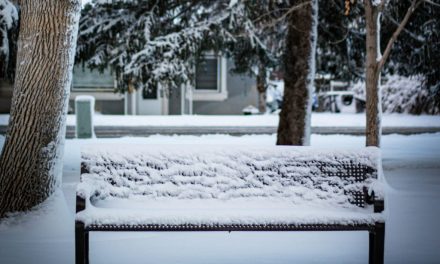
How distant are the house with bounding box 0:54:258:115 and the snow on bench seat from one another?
19471 millimetres

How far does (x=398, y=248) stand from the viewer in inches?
197

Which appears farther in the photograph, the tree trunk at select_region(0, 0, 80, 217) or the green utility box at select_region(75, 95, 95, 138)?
the green utility box at select_region(75, 95, 95, 138)

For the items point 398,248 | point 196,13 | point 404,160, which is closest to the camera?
point 398,248

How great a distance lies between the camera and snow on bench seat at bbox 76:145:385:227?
178 inches

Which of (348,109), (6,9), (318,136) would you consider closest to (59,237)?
(6,9)

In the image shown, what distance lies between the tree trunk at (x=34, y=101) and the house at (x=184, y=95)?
18.3 m

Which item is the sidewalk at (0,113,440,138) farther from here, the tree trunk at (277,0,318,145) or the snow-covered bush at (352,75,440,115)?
the tree trunk at (277,0,318,145)

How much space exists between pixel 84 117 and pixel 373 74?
852 centimetres

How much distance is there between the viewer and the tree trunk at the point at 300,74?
32.9 feet

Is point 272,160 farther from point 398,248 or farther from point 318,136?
point 318,136

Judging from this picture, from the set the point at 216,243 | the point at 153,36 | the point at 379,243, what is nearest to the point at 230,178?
the point at 216,243

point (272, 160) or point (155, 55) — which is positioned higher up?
point (155, 55)

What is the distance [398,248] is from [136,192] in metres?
2.31

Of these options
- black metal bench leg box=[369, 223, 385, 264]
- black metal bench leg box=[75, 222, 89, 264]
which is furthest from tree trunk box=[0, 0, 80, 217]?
black metal bench leg box=[369, 223, 385, 264]
